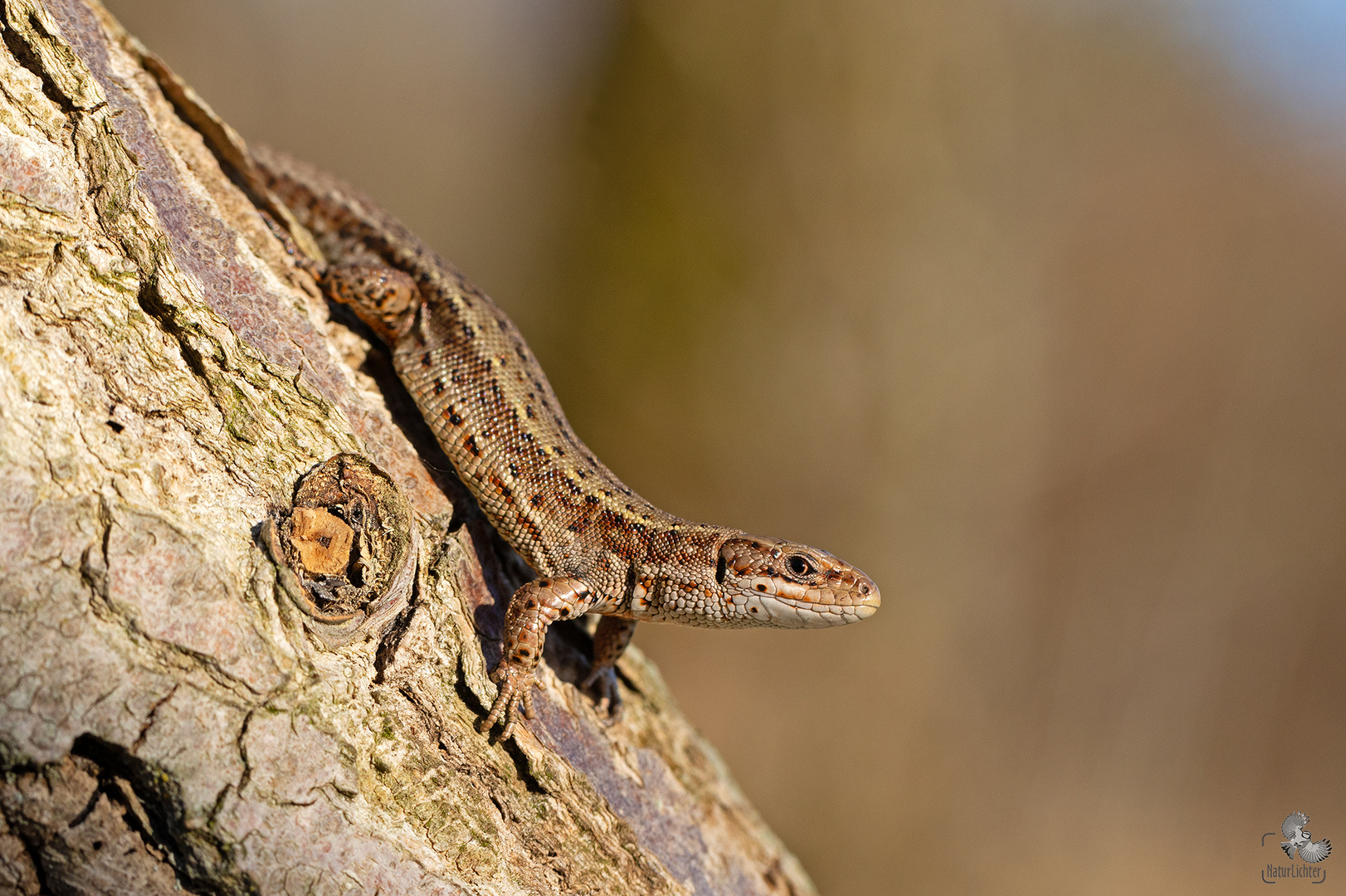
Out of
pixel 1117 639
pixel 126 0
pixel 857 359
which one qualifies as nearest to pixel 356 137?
pixel 126 0

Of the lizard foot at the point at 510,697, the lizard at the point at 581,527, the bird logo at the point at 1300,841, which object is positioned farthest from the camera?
the bird logo at the point at 1300,841

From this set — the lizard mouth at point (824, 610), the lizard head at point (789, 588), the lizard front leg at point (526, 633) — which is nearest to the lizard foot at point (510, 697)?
the lizard front leg at point (526, 633)

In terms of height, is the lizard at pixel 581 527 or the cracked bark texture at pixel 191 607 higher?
the lizard at pixel 581 527

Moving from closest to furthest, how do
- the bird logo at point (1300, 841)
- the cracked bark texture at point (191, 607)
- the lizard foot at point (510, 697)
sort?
the cracked bark texture at point (191, 607)
the lizard foot at point (510, 697)
the bird logo at point (1300, 841)

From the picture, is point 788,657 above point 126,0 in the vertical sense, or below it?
below

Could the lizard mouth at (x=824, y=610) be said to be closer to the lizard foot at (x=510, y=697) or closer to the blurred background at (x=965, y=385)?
the lizard foot at (x=510, y=697)

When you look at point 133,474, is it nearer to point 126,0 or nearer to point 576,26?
point 576,26

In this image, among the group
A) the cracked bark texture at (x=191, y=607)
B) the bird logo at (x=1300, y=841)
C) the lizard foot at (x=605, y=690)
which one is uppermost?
the bird logo at (x=1300, y=841)

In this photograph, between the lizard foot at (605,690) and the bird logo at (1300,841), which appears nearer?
the lizard foot at (605,690)
